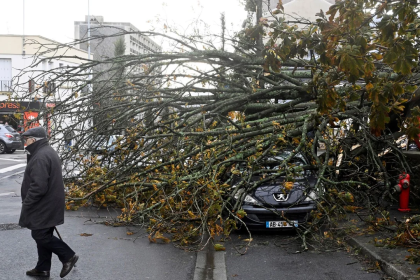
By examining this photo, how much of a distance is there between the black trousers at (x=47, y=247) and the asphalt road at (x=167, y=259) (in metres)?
0.22

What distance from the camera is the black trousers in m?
5.95

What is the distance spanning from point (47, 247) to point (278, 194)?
170 inches

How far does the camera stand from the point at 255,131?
10234mm

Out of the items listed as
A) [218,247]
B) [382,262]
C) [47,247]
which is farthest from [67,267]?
[382,262]

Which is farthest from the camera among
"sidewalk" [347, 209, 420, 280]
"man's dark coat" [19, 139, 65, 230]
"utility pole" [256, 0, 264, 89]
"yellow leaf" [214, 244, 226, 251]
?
"yellow leaf" [214, 244, 226, 251]

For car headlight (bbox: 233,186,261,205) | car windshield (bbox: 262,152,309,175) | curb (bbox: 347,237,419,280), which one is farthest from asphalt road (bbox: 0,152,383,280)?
car windshield (bbox: 262,152,309,175)

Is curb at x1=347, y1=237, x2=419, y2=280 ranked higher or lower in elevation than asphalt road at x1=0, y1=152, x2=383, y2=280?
higher

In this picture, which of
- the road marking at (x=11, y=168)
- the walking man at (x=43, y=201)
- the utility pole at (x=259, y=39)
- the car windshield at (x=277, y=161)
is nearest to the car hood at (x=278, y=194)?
the car windshield at (x=277, y=161)

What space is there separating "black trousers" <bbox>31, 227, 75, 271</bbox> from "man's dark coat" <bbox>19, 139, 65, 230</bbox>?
0.35ft

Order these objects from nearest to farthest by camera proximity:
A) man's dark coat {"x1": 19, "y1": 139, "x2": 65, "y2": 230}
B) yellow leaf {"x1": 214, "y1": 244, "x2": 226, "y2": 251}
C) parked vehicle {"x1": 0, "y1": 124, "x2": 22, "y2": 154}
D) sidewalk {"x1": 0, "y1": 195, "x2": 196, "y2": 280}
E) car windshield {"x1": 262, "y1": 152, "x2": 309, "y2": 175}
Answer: man's dark coat {"x1": 19, "y1": 139, "x2": 65, "y2": 230}
sidewalk {"x1": 0, "y1": 195, "x2": 196, "y2": 280}
yellow leaf {"x1": 214, "y1": 244, "x2": 226, "y2": 251}
car windshield {"x1": 262, "y1": 152, "x2": 309, "y2": 175}
parked vehicle {"x1": 0, "y1": 124, "x2": 22, "y2": 154}

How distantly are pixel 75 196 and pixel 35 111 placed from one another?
2242 millimetres

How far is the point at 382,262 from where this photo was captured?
673 centimetres

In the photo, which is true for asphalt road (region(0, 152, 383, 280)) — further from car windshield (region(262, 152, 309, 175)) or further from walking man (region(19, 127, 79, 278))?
car windshield (region(262, 152, 309, 175))

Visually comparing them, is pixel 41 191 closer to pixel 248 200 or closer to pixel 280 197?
pixel 248 200
